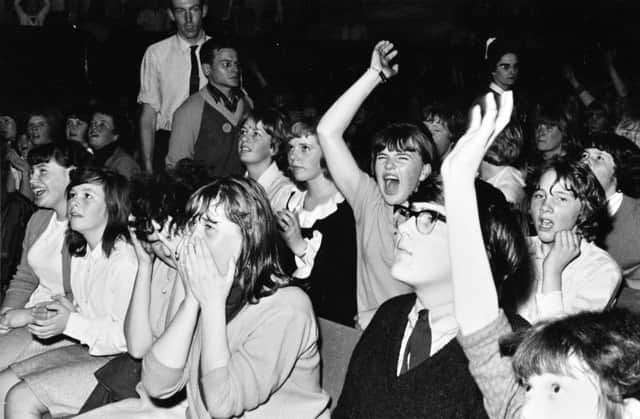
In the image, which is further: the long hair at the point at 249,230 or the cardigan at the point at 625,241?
the cardigan at the point at 625,241

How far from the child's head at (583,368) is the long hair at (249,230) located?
1.09 meters

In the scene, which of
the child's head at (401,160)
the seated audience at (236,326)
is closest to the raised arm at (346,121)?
the child's head at (401,160)

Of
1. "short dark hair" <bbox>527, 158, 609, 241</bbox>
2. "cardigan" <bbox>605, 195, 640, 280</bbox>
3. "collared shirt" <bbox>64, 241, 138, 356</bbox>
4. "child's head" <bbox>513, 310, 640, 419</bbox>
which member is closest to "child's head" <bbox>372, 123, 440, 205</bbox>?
"short dark hair" <bbox>527, 158, 609, 241</bbox>

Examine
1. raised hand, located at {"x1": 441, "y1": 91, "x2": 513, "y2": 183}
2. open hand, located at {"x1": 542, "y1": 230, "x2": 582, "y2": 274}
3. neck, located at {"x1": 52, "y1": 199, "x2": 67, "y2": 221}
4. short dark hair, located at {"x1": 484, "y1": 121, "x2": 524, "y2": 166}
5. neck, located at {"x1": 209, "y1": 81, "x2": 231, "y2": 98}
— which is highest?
raised hand, located at {"x1": 441, "y1": 91, "x2": 513, "y2": 183}

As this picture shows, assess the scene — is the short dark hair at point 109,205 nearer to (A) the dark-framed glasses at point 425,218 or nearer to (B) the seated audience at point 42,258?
(B) the seated audience at point 42,258

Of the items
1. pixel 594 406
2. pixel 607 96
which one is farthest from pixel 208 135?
pixel 594 406

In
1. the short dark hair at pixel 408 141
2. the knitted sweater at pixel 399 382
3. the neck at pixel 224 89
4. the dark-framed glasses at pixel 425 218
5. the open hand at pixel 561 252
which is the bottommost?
the knitted sweater at pixel 399 382

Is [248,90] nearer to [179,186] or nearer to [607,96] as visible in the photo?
[607,96]

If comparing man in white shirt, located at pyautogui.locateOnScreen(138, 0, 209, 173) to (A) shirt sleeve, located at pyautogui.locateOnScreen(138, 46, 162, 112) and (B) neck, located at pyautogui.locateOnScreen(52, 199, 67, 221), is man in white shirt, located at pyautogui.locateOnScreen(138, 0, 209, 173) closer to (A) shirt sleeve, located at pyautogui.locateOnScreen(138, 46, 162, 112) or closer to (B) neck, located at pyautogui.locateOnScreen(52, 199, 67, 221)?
(A) shirt sleeve, located at pyautogui.locateOnScreen(138, 46, 162, 112)

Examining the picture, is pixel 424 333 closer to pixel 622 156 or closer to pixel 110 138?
pixel 622 156

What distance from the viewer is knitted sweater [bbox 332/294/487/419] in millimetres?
2537

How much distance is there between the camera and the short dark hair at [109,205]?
413 centimetres

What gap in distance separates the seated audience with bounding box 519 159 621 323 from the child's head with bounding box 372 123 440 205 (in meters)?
0.51

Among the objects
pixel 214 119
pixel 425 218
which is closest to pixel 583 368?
pixel 425 218
